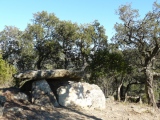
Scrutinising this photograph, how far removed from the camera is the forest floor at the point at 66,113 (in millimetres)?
9672

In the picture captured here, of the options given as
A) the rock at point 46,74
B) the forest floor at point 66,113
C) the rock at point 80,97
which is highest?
the rock at point 46,74

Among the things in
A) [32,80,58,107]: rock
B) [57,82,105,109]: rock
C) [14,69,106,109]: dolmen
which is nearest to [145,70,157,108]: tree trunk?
[14,69,106,109]: dolmen

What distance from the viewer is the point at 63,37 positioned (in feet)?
94.5

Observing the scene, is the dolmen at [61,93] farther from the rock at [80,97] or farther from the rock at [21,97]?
the rock at [21,97]

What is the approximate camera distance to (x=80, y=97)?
13039 mm

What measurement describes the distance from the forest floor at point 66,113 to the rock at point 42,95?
55cm

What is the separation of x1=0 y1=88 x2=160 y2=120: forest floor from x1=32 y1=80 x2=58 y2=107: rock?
55cm

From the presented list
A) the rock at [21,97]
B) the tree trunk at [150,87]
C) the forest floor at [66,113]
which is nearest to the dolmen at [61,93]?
the rock at [21,97]

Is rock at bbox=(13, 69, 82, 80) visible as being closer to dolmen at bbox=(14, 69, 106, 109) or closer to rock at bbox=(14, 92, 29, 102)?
dolmen at bbox=(14, 69, 106, 109)

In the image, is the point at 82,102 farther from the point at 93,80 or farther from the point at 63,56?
the point at 63,56

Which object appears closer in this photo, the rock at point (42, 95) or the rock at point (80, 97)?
the rock at point (42, 95)

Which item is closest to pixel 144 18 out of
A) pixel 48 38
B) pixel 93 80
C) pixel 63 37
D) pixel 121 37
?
pixel 121 37

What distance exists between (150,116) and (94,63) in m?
10.9

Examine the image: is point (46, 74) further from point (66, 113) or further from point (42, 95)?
point (66, 113)
